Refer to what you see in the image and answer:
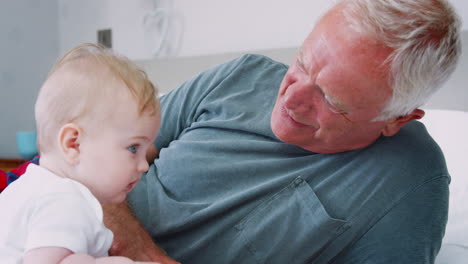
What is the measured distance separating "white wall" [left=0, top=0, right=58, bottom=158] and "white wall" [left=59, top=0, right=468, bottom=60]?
12cm

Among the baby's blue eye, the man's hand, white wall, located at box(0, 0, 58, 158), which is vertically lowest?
white wall, located at box(0, 0, 58, 158)

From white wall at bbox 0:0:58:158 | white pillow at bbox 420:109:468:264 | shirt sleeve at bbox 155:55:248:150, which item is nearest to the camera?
white pillow at bbox 420:109:468:264

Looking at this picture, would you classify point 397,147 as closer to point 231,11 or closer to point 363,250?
point 363,250

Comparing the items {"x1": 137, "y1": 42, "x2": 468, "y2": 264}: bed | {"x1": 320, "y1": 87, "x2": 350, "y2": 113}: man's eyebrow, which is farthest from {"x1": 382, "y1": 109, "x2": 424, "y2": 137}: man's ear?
{"x1": 137, "y1": 42, "x2": 468, "y2": 264}: bed

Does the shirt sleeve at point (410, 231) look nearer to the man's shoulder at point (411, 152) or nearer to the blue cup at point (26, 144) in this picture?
the man's shoulder at point (411, 152)

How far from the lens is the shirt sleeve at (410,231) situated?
0.86 metres

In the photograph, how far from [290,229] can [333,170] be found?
0.18 m

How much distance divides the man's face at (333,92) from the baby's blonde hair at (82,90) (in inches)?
14.7

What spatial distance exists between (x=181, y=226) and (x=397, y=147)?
0.55m

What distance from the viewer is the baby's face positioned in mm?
669

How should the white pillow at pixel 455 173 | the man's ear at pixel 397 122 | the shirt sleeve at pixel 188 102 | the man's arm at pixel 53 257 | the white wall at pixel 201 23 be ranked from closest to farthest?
the man's arm at pixel 53 257 → the man's ear at pixel 397 122 → the white pillow at pixel 455 173 → the shirt sleeve at pixel 188 102 → the white wall at pixel 201 23

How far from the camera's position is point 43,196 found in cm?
61

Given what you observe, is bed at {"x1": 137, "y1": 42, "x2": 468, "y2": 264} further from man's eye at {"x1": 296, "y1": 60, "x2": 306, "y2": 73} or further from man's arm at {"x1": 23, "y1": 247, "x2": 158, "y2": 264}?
man's arm at {"x1": 23, "y1": 247, "x2": 158, "y2": 264}

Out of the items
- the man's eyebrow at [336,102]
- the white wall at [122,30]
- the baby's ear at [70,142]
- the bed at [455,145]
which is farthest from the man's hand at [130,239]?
the white wall at [122,30]
